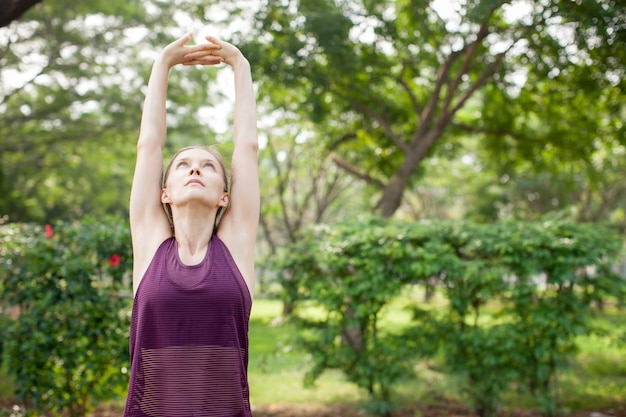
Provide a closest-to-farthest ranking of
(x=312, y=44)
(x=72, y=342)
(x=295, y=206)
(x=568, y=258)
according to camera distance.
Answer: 1. (x=72, y=342)
2. (x=568, y=258)
3. (x=312, y=44)
4. (x=295, y=206)

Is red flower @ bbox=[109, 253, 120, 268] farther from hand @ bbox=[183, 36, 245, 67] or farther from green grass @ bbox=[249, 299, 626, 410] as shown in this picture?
hand @ bbox=[183, 36, 245, 67]

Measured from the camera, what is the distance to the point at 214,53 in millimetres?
2275

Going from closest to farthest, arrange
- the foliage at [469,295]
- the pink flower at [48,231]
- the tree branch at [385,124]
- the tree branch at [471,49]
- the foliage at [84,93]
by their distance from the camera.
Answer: the pink flower at [48,231], the foliage at [469,295], the tree branch at [471,49], the tree branch at [385,124], the foliage at [84,93]

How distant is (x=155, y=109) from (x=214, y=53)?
32cm

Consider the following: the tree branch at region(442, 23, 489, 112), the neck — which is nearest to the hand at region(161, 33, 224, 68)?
the neck

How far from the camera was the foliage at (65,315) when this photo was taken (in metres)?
4.84

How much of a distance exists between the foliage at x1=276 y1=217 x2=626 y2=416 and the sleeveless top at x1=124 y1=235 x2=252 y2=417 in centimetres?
373

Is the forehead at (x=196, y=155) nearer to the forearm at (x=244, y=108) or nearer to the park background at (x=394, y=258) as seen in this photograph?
the forearm at (x=244, y=108)

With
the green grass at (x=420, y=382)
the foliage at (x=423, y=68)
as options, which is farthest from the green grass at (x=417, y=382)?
the foliage at (x=423, y=68)

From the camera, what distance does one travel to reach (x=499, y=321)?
597 centimetres

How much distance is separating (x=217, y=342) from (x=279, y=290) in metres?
4.26

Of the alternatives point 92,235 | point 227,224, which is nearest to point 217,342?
point 227,224

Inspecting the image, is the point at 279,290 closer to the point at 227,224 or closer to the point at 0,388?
the point at 0,388

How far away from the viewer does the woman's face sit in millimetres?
1914
